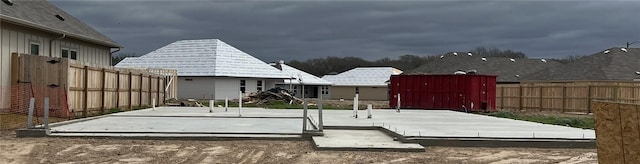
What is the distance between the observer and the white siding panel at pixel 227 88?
42.4m

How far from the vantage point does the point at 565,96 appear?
3141 centimetres

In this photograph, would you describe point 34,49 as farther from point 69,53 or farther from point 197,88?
point 197,88

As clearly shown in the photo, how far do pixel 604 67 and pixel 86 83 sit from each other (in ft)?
112

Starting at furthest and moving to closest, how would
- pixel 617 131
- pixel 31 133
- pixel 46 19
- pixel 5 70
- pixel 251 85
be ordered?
pixel 251 85
pixel 46 19
pixel 5 70
pixel 31 133
pixel 617 131

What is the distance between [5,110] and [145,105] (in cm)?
1057

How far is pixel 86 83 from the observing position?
18562 mm

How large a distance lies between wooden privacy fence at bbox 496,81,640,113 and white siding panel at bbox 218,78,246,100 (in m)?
19.0

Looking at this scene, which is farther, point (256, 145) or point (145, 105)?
point (145, 105)

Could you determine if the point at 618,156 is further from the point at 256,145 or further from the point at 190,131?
the point at 190,131

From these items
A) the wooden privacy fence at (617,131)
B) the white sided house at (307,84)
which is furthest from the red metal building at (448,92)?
the wooden privacy fence at (617,131)

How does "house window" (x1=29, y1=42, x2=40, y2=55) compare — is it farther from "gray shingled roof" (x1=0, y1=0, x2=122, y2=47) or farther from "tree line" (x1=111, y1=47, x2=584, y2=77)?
"tree line" (x1=111, y1=47, x2=584, y2=77)

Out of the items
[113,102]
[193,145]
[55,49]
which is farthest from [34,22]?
[193,145]

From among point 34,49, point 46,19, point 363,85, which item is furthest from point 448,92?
point 363,85

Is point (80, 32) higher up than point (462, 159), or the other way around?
point (80, 32)
